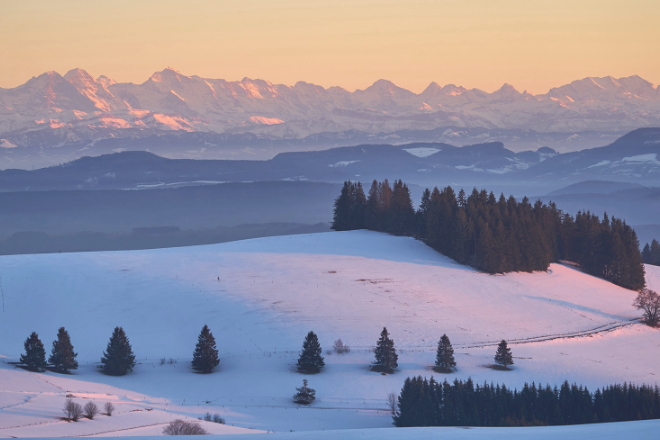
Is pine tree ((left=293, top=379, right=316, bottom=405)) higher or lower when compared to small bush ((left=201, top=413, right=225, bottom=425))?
higher

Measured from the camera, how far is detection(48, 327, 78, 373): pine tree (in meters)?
56.7

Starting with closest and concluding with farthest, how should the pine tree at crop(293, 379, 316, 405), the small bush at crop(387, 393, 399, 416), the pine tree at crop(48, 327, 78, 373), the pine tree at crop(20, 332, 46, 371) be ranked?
the small bush at crop(387, 393, 399, 416)
the pine tree at crop(293, 379, 316, 405)
the pine tree at crop(20, 332, 46, 371)
the pine tree at crop(48, 327, 78, 373)

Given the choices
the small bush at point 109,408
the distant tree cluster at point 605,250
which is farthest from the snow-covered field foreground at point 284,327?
the distant tree cluster at point 605,250

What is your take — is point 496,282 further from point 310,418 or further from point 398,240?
point 310,418

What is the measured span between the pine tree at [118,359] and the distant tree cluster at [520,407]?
81.1 ft

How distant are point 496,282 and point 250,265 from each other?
34.9 metres

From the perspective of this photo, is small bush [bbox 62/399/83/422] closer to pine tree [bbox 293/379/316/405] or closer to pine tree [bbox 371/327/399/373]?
pine tree [bbox 293/379/316/405]

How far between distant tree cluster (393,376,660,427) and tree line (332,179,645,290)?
2259 inches

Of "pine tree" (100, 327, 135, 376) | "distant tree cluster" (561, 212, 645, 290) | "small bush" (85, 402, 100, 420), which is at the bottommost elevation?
"small bush" (85, 402, 100, 420)

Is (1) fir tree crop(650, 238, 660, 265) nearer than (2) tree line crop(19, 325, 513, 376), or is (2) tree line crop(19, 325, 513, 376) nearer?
(2) tree line crop(19, 325, 513, 376)

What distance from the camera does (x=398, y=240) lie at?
118375 millimetres

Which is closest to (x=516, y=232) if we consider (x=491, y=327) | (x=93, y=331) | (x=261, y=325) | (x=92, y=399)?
A: (x=491, y=327)

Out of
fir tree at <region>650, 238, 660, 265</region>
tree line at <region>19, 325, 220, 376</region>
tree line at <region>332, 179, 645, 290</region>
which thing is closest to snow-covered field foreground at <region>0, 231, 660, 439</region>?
tree line at <region>19, 325, 220, 376</region>

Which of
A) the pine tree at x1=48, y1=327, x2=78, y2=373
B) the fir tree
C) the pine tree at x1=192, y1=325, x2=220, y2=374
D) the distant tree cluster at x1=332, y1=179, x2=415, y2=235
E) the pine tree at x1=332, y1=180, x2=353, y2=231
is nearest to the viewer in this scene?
the pine tree at x1=48, y1=327, x2=78, y2=373
